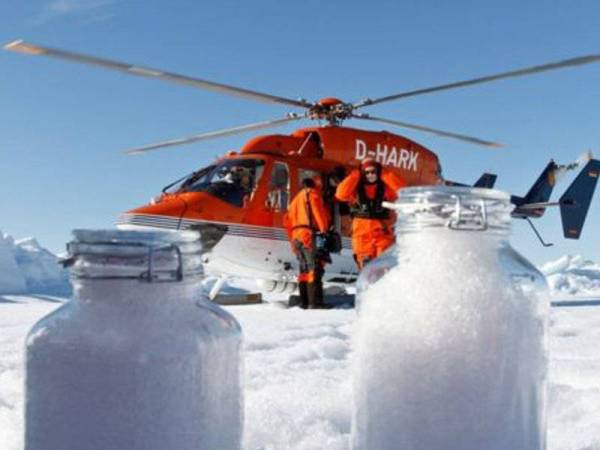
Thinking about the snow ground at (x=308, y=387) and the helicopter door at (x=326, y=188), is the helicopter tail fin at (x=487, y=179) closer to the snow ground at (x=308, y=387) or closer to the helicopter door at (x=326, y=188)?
the helicopter door at (x=326, y=188)

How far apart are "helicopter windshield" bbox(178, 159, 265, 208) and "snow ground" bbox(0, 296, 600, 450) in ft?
9.72

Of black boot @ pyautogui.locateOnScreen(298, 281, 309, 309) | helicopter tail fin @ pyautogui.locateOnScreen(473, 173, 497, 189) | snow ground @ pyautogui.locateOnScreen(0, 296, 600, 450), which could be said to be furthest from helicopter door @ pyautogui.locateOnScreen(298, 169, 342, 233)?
helicopter tail fin @ pyautogui.locateOnScreen(473, 173, 497, 189)

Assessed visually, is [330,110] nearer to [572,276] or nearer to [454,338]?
[454,338]

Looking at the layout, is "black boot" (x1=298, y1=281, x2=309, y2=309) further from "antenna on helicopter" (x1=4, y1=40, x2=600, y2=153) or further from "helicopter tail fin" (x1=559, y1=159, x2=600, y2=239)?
"helicopter tail fin" (x1=559, y1=159, x2=600, y2=239)

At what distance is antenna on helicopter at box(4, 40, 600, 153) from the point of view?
4830 mm

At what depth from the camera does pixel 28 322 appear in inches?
165

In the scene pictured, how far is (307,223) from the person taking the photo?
259 inches

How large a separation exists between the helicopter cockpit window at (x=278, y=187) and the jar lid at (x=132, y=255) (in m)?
6.02

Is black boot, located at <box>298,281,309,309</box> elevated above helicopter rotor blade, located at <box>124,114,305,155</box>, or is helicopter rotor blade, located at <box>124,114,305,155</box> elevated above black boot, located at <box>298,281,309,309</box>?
helicopter rotor blade, located at <box>124,114,305,155</box>

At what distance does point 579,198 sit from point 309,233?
7.17 metres

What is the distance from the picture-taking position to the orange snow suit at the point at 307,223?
6.51m

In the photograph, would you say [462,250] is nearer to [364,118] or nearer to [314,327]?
[314,327]

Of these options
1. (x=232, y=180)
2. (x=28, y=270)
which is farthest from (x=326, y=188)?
(x=28, y=270)

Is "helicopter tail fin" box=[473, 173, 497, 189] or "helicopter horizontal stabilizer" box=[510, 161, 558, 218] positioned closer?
"helicopter tail fin" box=[473, 173, 497, 189]
